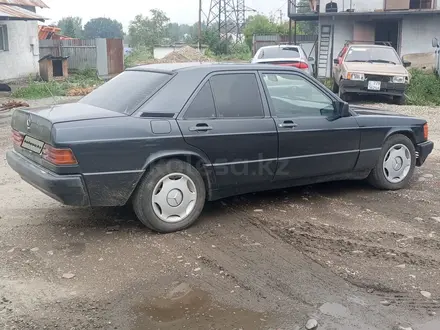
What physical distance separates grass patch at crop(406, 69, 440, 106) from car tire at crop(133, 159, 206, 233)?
38.9 ft

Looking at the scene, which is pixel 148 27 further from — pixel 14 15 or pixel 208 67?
pixel 208 67

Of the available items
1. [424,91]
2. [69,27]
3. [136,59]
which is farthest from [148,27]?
[424,91]

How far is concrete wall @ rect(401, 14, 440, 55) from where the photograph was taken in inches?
1008

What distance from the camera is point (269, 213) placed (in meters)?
5.62

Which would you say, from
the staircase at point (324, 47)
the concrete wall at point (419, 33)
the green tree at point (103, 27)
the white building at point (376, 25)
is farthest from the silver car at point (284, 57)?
the green tree at point (103, 27)

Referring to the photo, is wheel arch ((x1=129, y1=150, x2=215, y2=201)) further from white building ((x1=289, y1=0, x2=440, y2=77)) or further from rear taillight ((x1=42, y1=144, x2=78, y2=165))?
white building ((x1=289, y1=0, x2=440, y2=77))

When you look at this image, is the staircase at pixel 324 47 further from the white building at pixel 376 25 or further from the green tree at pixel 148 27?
the green tree at pixel 148 27

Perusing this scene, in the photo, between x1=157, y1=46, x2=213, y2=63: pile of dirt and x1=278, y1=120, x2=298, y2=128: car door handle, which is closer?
x1=278, y1=120, x2=298, y2=128: car door handle

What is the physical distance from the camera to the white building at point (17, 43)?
22.1 meters

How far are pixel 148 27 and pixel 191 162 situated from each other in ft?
242

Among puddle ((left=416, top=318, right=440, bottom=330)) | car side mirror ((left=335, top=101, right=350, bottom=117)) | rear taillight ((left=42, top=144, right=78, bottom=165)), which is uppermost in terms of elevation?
car side mirror ((left=335, top=101, right=350, bottom=117))

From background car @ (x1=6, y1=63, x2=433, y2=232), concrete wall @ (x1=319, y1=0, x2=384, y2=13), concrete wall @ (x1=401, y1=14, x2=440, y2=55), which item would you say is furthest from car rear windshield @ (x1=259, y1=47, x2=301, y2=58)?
background car @ (x1=6, y1=63, x2=433, y2=232)

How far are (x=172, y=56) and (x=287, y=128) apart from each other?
3118cm

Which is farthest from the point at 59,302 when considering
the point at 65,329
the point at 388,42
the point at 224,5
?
the point at 224,5
